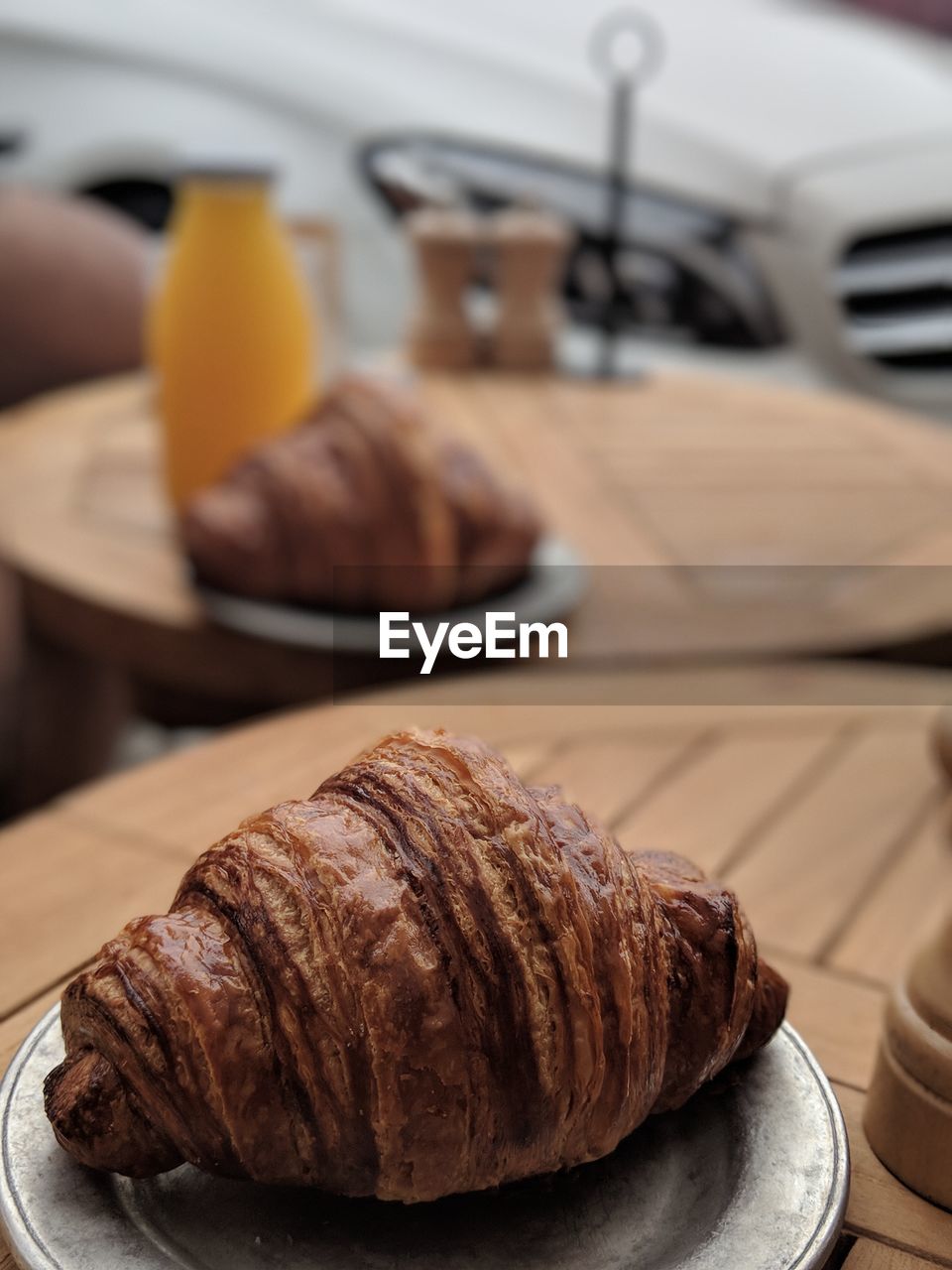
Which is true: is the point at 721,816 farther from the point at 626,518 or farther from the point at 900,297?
the point at 900,297

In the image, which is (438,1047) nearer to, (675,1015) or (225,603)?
(675,1015)

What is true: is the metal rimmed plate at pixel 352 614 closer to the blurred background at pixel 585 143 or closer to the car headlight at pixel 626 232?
the blurred background at pixel 585 143

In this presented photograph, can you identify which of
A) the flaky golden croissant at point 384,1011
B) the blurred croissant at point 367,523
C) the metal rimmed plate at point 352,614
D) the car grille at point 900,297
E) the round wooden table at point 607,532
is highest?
the flaky golden croissant at point 384,1011

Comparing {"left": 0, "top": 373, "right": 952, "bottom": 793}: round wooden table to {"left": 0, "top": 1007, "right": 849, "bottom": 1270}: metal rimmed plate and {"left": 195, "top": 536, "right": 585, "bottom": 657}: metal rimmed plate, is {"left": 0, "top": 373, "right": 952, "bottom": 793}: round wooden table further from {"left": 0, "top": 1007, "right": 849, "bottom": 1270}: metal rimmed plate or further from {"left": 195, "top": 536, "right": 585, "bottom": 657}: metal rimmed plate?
{"left": 0, "top": 1007, "right": 849, "bottom": 1270}: metal rimmed plate

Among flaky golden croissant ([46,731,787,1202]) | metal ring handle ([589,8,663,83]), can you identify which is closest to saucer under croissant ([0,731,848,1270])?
flaky golden croissant ([46,731,787,1202])

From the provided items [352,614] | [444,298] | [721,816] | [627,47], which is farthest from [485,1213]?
[627,47]

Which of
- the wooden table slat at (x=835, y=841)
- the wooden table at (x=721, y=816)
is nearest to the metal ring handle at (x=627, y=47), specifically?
the wooden table at (x=721, y=816)
